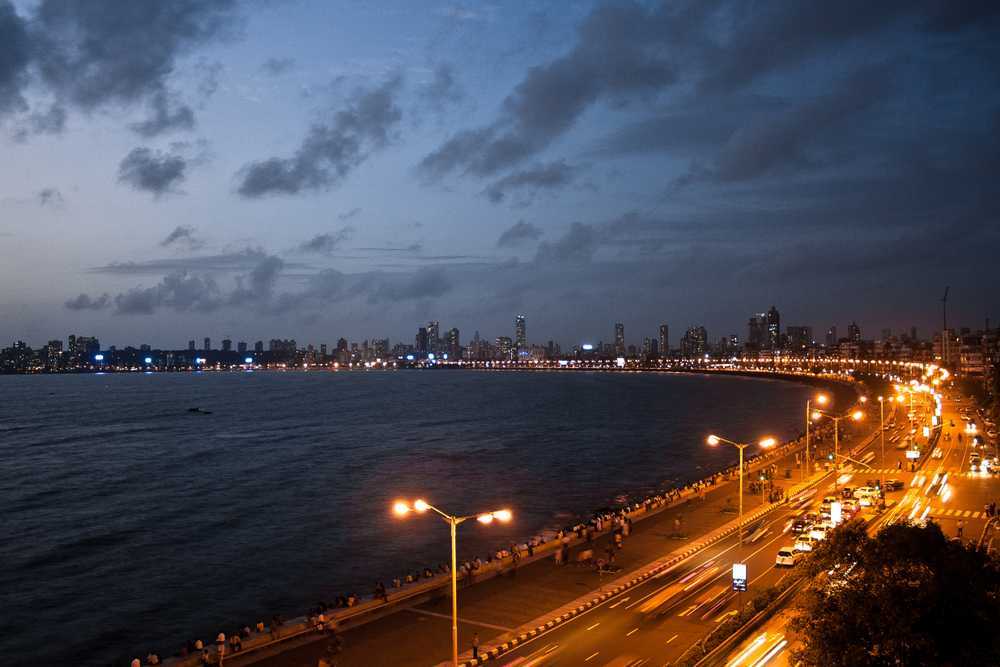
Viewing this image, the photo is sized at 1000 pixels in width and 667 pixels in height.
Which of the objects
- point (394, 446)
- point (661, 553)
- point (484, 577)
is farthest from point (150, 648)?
point (394, 446)

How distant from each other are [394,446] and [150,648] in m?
65.5

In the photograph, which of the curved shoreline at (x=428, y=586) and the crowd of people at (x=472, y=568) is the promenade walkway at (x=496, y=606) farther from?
the crowd of people at (x=472, y=568)

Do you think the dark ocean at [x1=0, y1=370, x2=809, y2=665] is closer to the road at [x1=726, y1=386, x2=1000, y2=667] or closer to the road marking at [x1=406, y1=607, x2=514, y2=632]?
the road marking at [x1=406, y1=607, x2=514, y2=632]

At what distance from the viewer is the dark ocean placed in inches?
1563

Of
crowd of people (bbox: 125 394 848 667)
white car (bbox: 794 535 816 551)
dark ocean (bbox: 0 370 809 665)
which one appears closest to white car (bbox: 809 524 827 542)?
white car (bbox: 794 535 816 551)

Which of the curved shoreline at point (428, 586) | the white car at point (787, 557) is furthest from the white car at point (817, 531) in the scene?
the curved shoreline at point (428, 586)

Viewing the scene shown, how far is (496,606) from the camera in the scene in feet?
102

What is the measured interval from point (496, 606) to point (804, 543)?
15.5m

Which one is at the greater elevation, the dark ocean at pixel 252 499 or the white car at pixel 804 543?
the white car at pixel 804 543

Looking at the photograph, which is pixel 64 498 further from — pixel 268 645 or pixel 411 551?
pixel 268 645

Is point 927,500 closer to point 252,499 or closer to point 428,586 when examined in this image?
point 428,586

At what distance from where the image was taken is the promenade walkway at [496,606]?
26.3 metres

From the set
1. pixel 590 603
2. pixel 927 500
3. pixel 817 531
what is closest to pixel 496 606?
pixel 590 603

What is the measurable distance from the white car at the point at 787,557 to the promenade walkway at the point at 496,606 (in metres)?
5.93
